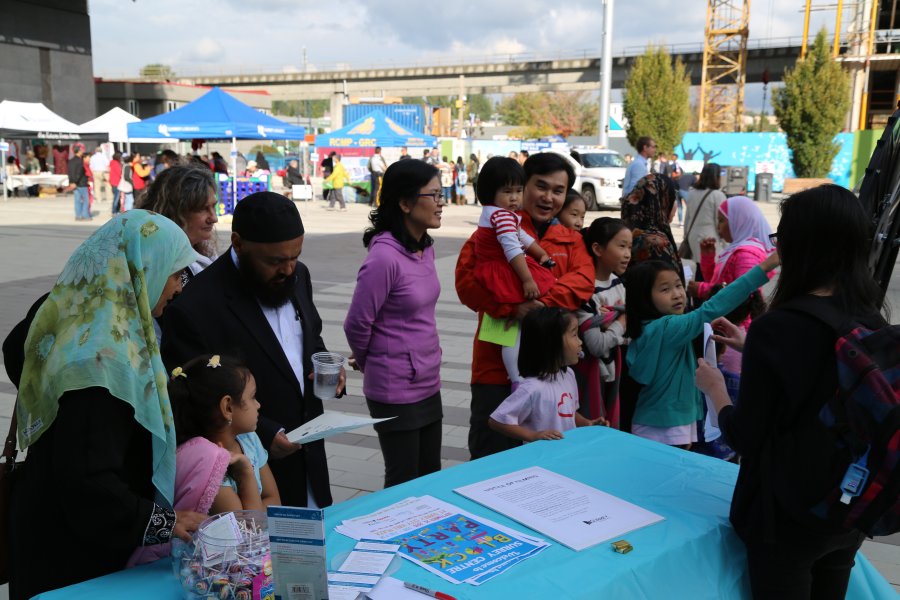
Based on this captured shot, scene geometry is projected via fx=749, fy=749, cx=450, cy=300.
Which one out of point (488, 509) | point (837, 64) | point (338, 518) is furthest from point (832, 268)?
point (837, 64)

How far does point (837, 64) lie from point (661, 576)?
31400 mm

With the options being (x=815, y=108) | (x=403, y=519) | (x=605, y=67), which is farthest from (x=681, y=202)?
(x=403, y=519)

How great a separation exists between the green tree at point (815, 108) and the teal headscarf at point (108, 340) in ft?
102

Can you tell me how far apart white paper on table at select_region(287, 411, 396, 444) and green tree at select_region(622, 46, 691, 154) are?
3243 cm

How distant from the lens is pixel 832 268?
2021mm

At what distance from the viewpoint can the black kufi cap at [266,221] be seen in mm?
2455

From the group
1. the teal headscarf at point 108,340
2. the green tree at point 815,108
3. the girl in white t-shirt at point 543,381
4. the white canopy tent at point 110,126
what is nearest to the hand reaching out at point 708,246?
the girl in white t-shirt at point 543,381

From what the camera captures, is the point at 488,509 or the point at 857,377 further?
the point at 488,509

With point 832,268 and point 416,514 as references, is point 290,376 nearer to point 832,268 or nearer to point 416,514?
point 416,514

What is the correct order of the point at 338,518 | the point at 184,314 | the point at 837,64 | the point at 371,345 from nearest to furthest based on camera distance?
the point at 338,518, the point at 184,314, the point at 371,345, the point at 837,64

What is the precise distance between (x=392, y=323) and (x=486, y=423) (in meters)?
0.72

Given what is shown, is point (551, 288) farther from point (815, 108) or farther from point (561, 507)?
point (815, 108)

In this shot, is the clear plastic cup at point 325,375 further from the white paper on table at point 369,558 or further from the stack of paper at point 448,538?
the white paper on table at point 369,558

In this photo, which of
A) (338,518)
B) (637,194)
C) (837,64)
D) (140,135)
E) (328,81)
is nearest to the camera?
(338,518)
